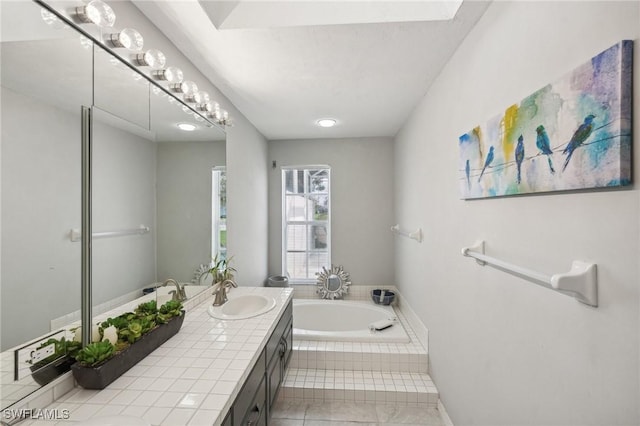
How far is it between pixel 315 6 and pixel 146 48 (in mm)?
876

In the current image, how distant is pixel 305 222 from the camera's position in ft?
12.3

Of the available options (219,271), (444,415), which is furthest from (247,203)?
(444,415)

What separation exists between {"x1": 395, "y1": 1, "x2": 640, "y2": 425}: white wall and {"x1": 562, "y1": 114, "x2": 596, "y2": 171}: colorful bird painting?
9cm

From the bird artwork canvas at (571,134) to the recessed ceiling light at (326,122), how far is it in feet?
6.21

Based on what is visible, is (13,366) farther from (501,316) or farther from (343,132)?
(343,132)

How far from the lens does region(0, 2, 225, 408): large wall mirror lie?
732 mm

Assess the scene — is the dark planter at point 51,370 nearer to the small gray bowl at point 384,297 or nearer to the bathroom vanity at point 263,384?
the bathroom vanity at point 263,384

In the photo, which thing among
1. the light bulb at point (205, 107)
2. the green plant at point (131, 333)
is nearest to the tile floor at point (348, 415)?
the green plant at point (131, 333)

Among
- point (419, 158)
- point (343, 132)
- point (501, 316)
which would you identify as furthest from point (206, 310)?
point (343, 132)

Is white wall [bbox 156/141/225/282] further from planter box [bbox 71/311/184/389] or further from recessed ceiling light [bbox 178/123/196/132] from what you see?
planter box [bbox 71/311/184/389]

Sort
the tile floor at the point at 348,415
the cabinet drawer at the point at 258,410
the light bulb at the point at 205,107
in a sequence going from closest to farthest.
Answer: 1. the cabinet drawer at the point at 258,410
2. the light bulb at the point at 205,107
3. the tile floor at the point at 348,415

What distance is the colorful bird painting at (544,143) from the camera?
2.79ft

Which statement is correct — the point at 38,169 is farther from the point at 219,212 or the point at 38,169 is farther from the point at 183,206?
the point at 219,212

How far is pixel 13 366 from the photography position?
0.74 meters
